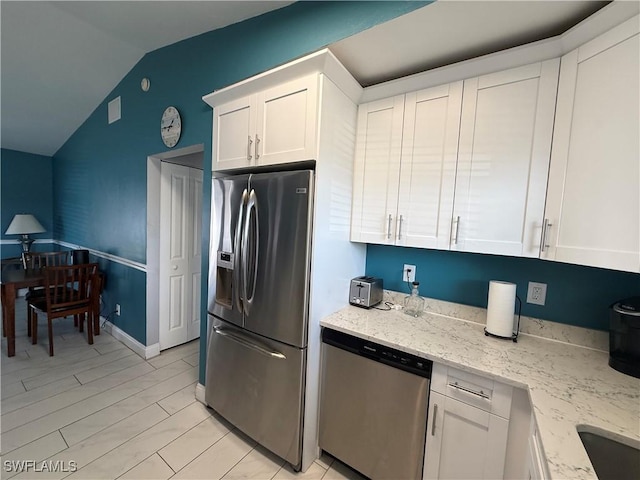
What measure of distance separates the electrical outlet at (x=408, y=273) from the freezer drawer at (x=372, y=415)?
695mm

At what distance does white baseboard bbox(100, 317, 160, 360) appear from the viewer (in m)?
2.74

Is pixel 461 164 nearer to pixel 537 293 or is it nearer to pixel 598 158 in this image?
pixel 598 158

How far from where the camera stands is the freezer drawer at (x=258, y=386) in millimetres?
1511

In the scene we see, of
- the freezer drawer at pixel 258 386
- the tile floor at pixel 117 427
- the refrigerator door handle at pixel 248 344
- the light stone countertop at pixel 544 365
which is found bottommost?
the tile floor at pixel 117 427

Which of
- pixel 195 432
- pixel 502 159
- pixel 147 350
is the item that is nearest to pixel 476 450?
pixel 502 159

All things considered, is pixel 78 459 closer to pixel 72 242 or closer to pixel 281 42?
pixel 281 42

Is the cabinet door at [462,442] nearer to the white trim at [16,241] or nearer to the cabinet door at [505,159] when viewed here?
the cabinet door at [505,159]

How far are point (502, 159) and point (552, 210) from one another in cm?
34

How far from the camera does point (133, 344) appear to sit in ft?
9.45

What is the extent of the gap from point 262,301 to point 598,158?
1742mm

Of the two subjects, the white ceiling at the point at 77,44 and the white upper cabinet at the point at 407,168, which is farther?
the white ceiling at the point at 77,44

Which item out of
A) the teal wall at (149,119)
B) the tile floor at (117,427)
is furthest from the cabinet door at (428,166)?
the tile floor at (117,427)

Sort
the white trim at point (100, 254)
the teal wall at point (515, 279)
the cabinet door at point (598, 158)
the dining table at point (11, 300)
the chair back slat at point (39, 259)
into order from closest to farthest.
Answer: the cabinet door at point (598, 158) → the teal wall at point (515, 279) → the dining table at point (11, 300) → the white trim at point (100, 254) → the chair back slat at point (39, 259)

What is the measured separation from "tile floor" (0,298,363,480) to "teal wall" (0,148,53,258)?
2901mm
